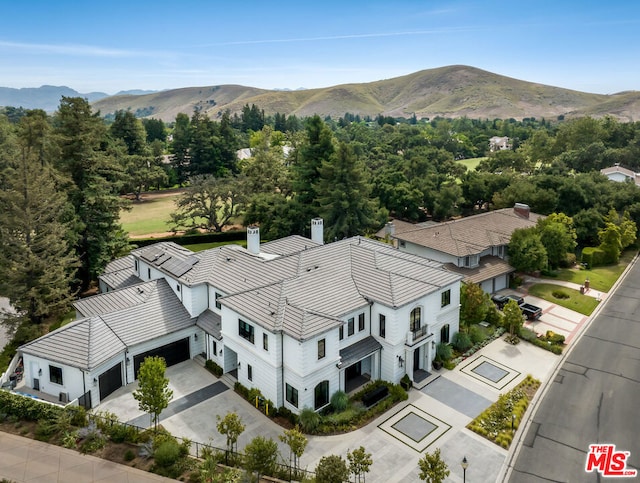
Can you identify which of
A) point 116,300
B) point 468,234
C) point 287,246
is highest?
point 287,246

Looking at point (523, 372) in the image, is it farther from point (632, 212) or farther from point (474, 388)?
point (632, 212)

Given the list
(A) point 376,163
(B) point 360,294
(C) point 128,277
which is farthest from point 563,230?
(A) point 376,163

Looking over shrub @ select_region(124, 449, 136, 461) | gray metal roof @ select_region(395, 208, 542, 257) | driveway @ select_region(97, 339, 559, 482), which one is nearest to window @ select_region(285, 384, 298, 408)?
driveway @ select_region(97, 339, 559, 482)

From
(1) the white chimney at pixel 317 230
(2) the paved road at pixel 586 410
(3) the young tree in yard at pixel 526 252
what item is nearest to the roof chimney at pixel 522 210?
(3) the young tree in yard at pixel 526 252

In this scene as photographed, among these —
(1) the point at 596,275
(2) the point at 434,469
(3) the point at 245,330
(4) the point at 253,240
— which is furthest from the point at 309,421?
(1) the point at 596,275

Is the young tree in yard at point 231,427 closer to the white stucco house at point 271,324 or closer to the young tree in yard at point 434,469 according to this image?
the white stucco house at point 271,324

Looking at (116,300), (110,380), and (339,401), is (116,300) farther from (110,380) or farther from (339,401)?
(339,401)
